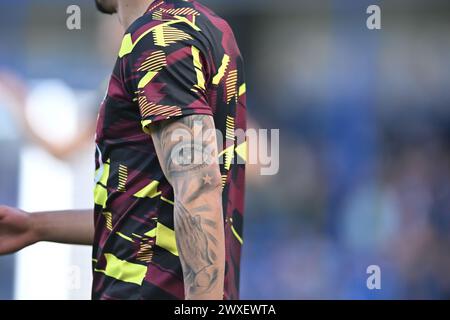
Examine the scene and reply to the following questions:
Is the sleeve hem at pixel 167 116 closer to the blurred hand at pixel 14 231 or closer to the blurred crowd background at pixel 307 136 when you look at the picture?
the blurred hand at pixel 14 231

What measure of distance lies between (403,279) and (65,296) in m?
1.92

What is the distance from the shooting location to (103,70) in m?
5.47

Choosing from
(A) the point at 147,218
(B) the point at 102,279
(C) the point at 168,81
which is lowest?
(B) the point at 102,279

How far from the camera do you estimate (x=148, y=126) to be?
1994mm

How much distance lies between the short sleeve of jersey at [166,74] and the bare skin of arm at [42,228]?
0.75 metres

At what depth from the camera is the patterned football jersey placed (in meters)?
2.00

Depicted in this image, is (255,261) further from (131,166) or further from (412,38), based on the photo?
(131,166)

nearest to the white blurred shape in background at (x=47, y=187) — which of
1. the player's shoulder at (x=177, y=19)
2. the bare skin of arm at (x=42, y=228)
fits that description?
the bare skin of arm at (x=42, y=228)

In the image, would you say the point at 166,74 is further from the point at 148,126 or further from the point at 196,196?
the point at 196,196

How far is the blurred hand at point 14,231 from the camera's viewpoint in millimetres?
2645

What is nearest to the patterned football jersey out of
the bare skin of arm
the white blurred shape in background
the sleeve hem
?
the sleeve hem

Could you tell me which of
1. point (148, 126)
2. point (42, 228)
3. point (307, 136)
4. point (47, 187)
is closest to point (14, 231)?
point (42, 228)
